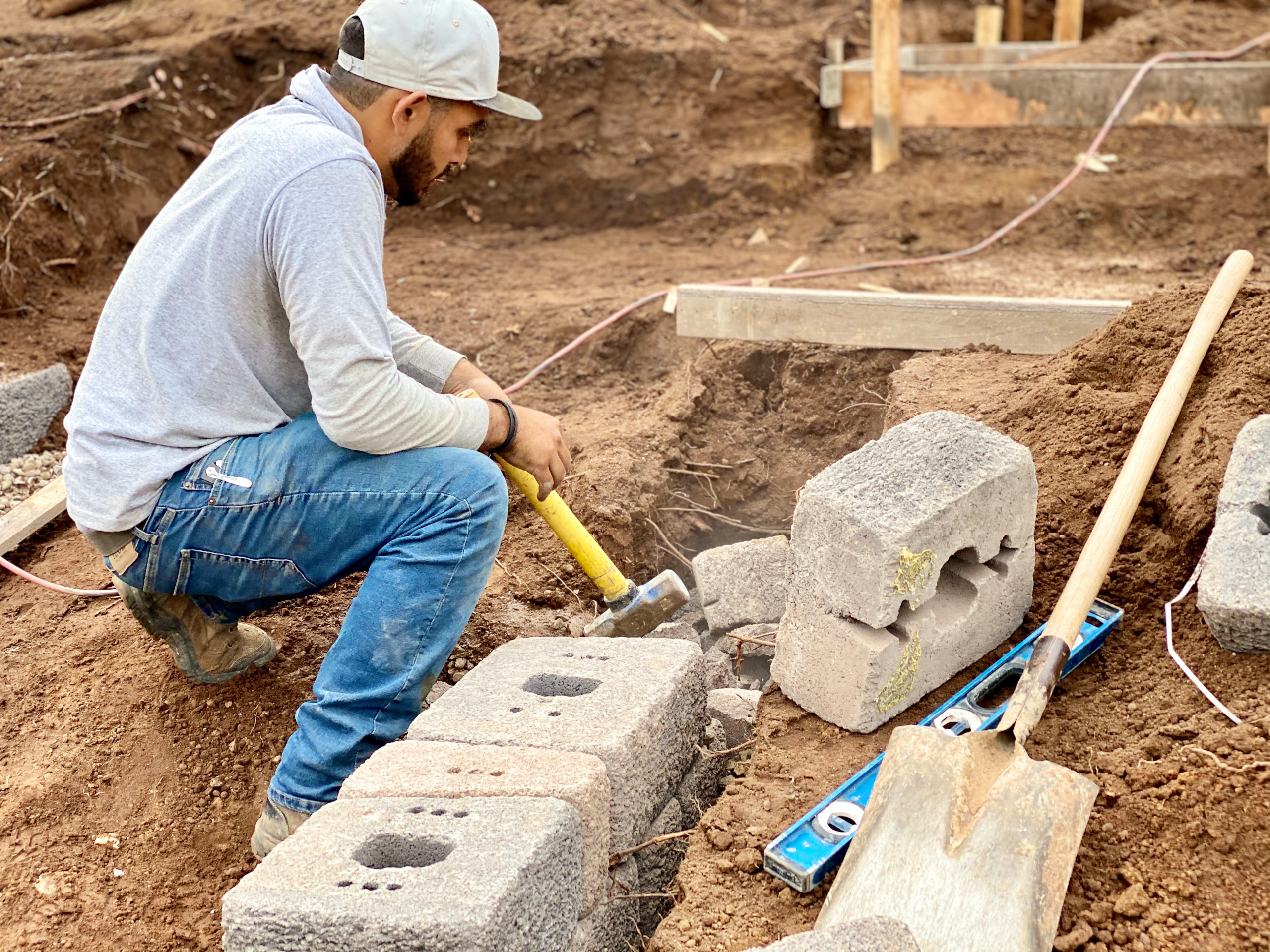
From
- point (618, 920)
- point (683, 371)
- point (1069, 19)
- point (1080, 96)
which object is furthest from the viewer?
point (1069, 19)

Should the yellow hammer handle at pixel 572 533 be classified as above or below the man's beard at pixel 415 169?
below

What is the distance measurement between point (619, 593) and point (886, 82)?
5179mm

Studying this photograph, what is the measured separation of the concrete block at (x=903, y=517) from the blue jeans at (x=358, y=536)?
766 millimetres

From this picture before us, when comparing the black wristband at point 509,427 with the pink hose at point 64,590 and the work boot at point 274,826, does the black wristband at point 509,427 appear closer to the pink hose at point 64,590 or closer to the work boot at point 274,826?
the work boot at point 274,826

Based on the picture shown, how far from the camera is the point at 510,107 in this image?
9.30ft

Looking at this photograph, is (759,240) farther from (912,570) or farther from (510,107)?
(912,570)

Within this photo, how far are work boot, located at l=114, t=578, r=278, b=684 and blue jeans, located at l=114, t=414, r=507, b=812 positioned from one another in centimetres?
36

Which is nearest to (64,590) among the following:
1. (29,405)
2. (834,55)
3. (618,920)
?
(29,405)

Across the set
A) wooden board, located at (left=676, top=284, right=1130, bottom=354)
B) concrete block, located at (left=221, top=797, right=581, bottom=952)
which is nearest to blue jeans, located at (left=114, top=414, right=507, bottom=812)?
concrete block, located at (left=221, top=797, right=581, bottom=952)

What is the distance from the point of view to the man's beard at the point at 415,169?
2723 mm

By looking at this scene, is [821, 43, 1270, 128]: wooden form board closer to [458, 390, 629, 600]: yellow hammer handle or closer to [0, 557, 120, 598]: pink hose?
[458, 390, 629, 600]: yellow hammer handle

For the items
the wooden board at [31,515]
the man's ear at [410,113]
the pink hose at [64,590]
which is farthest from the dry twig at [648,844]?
the wooden board at [31,515]

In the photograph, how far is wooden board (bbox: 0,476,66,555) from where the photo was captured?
400 centimetres

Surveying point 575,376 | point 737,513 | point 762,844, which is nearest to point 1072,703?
point 762,844
